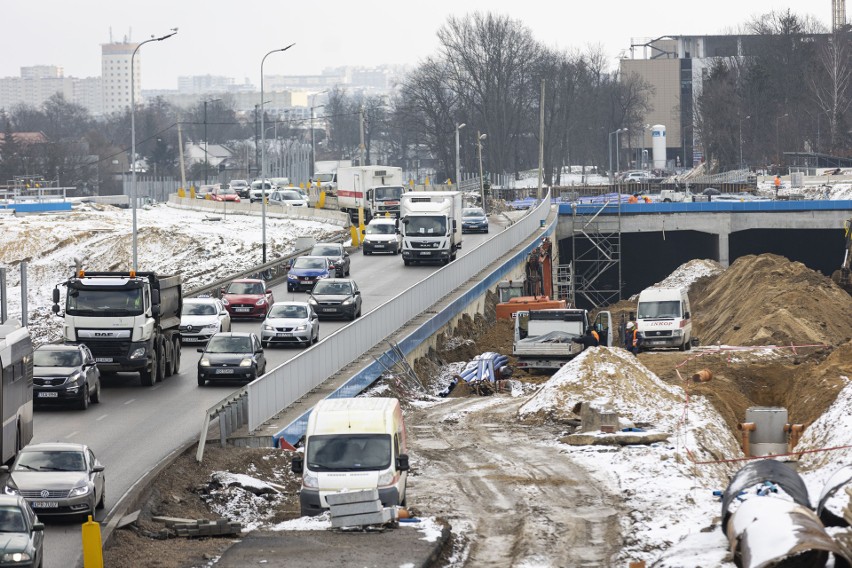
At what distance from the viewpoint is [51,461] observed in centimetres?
2158

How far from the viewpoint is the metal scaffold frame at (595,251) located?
259ft

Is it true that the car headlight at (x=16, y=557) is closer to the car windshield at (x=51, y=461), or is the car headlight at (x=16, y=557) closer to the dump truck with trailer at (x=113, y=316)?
the car windshield at (x=51, y=461)

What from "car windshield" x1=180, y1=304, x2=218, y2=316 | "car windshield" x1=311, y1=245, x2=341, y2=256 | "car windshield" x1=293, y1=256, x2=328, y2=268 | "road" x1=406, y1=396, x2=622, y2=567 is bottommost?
"road" x1=406, y1=396, x2=622, y2=567

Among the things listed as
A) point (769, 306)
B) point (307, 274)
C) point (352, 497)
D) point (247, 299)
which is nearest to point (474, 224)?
point (769, 306)

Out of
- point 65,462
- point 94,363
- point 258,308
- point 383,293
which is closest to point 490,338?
point 383,293

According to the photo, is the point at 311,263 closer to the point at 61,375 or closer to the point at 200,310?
the point at 200,310

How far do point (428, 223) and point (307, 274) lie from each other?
21.6 feet

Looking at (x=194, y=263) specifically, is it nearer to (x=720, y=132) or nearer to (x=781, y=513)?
(x=781, y=513)

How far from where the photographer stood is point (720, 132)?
136 meters

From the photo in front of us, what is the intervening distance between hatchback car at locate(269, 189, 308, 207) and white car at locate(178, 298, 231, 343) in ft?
175

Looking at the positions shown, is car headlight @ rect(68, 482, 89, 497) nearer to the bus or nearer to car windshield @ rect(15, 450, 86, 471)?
car windshield @ rect(15, 450, 86, 471)

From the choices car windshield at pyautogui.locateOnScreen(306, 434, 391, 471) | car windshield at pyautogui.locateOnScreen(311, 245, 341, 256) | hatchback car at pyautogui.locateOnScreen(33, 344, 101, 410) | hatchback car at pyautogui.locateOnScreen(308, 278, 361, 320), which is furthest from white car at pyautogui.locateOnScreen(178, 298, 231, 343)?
car windshield at pyautogui.locateOnScreen(306, 434, 391, 471)

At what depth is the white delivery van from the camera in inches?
1960

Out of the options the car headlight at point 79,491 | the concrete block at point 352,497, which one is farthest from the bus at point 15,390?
the concrete block at point 352,497
